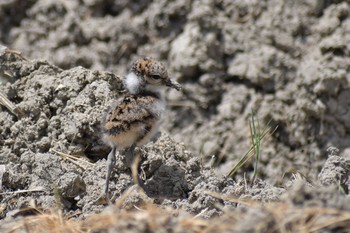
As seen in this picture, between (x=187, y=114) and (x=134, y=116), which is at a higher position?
(x=134, y=116)

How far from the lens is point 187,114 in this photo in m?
7.50

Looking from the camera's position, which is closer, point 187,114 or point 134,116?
point 134,116

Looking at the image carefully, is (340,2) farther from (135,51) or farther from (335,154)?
(335,154)

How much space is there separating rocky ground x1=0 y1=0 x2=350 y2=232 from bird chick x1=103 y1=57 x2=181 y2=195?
204 millimetres

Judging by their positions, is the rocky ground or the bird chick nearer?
the rocky ground

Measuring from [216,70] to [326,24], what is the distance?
1159 mm

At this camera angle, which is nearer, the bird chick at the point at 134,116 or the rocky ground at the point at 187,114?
the rocky ground at the point at 187,114

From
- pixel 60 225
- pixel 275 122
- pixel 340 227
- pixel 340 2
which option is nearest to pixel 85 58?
pixel 275 122

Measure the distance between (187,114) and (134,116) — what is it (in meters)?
2.62

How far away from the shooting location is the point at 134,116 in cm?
491

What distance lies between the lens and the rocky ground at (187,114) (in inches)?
163

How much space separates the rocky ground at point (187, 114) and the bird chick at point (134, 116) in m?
0.20

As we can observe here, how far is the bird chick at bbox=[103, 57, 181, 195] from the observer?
16.0ft

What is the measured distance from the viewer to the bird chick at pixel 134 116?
4.87 metres
